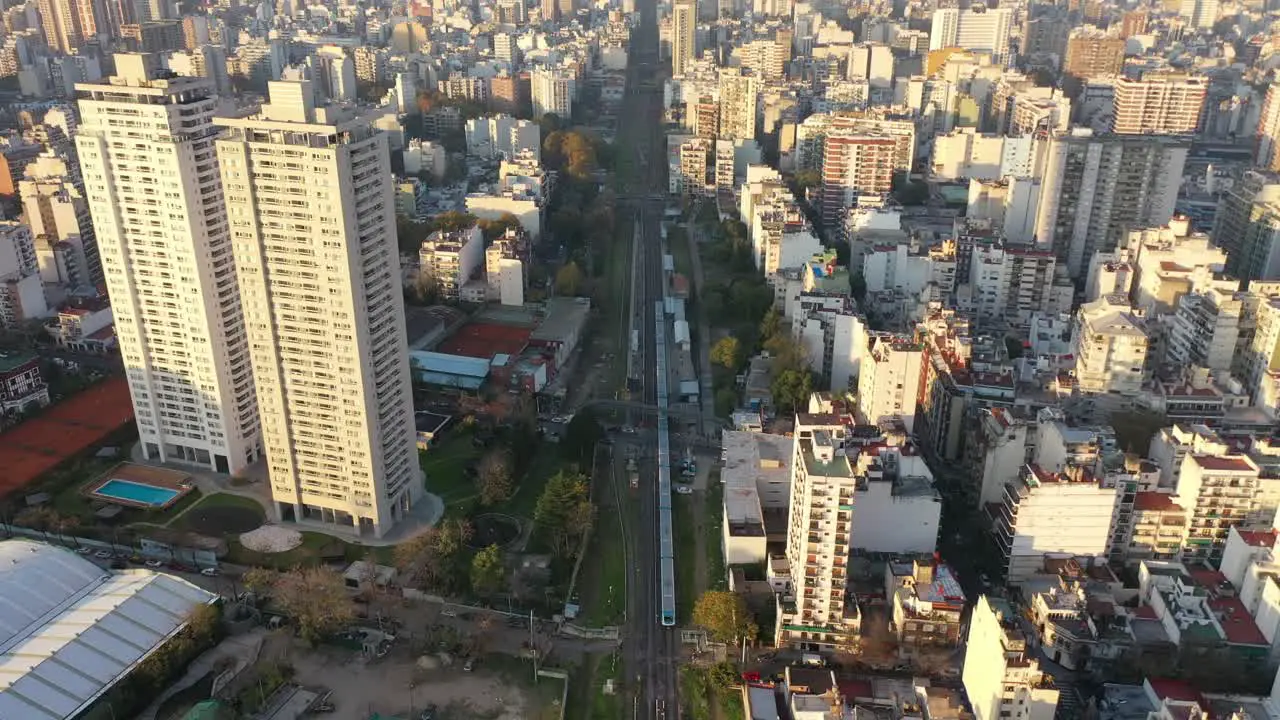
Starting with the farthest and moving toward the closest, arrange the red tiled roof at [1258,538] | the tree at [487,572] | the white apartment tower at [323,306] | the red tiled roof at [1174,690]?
the tree at [487,572]
the white apartment tower at [323,306]
the red tiled roof at [1258,538]
the red tiled roof at [1174,690]

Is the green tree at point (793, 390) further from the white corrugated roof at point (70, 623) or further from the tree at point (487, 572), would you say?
the white corrugated roof at point (70, 623)

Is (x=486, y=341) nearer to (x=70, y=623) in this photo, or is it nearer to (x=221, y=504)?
(x=221, y=504)

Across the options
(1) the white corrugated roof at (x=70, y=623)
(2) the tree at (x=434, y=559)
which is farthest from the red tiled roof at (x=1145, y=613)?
(1) the white corrugated roof at (x=70, y=623)

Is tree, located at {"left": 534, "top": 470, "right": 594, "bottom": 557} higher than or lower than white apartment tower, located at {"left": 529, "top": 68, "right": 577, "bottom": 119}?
lower

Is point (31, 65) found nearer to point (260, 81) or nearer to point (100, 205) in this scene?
point (260, 81)

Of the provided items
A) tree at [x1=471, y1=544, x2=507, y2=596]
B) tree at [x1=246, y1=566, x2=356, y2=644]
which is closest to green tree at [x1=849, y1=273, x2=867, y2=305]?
tree at [x1=471, y1=544, x2=507, y2=596]

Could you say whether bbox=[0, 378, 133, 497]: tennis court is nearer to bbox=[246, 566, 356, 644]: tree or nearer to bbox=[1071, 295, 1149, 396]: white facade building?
bbox=[246, 566, 356, 644]: tree

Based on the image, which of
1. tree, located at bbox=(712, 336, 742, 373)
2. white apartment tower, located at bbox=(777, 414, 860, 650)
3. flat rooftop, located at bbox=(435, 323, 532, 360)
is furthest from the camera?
flat rooftop, located at bbox=(435, 323, 532, 360)
